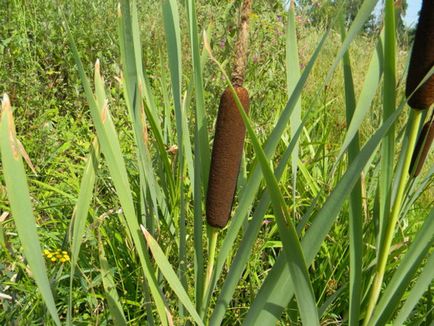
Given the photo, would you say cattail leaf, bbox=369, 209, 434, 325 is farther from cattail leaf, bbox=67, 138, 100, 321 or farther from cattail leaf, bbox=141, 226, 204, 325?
cattail leaf, bbox=67, 138, 100, 321

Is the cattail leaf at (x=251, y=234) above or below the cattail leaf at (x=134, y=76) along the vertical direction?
below

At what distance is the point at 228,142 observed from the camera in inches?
31.5

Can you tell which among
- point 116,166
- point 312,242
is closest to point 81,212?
point 116,166

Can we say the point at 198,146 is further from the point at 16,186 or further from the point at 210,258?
the point at 16,186

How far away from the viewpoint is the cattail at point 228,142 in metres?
0.78

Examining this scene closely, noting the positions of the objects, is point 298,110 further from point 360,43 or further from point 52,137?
point 360,43

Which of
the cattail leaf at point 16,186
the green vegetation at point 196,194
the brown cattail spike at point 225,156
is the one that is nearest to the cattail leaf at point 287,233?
the green vegetation at point 196,194

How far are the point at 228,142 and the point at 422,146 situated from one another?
0.35m

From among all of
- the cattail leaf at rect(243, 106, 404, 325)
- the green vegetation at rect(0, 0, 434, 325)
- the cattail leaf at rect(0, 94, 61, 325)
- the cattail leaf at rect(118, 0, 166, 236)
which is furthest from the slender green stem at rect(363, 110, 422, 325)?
the cattail leaf at rect(0, 94, 61, 325)

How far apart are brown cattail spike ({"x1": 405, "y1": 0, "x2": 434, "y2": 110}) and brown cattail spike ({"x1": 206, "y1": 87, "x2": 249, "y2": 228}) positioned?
0.77 feet

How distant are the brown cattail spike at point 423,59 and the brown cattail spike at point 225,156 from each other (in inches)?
9.3

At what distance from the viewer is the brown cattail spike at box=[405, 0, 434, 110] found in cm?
73

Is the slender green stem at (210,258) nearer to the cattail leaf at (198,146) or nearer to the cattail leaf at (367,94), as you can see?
the cattail leaf at (198,146)

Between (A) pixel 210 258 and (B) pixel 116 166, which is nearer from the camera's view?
(B) pixel 116 166
